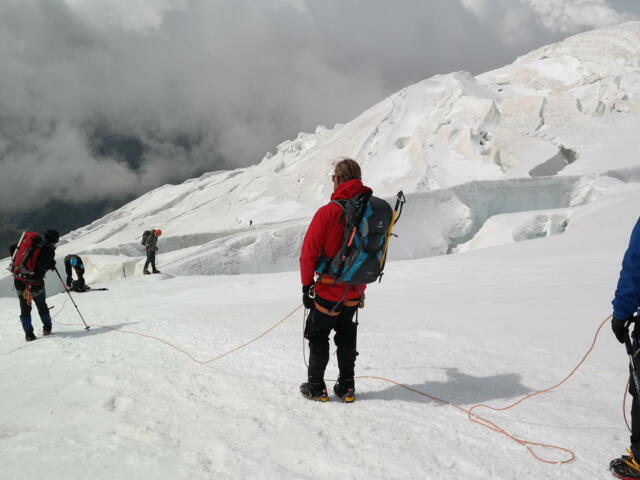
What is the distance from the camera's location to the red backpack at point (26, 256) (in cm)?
590

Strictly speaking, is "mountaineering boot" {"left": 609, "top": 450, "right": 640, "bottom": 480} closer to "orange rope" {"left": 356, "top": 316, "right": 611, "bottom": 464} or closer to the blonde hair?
"orange rope" {"left": 356, "top": 316, "right": 611, "bottom": 464}

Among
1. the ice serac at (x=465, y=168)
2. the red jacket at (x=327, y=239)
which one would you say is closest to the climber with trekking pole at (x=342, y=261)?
the red jacket at (x=327, y=239)

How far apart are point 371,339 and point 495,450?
2.33m

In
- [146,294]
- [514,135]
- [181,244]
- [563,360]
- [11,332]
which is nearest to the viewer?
[563,360]

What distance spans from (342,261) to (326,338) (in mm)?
664

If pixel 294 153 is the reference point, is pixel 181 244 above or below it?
below

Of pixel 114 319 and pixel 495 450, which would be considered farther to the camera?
pixel 114 319

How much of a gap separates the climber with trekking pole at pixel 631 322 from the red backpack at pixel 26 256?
6.84 m

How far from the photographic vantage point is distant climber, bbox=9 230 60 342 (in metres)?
5.90

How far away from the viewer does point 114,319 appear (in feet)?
22.8

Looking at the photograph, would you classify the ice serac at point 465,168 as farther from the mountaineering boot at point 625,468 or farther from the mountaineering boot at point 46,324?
the mountaineering boot at point 625,468

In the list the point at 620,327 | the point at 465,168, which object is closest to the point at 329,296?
the point at 620,327

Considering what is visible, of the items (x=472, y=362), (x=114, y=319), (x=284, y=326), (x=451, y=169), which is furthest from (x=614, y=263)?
(x=451, y=169)

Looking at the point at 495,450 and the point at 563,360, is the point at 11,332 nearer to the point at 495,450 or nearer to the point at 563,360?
the point at 495,450
